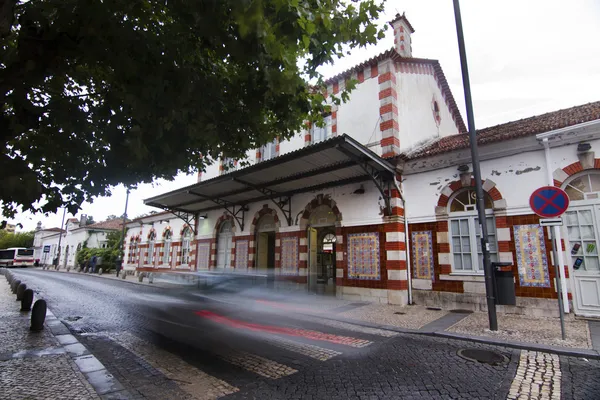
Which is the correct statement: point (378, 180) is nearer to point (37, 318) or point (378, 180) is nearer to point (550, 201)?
point (550, 201)

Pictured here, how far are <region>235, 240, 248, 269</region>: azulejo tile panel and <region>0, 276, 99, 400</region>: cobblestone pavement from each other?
28.3 feet

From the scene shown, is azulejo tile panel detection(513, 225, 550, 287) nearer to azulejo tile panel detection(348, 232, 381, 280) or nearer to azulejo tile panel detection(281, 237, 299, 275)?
azulejo tile panel detection(348, 232, 381, 280)

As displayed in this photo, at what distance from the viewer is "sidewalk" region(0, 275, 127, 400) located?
3459 millimetres

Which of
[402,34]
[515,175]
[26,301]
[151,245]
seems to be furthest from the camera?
[151,245]

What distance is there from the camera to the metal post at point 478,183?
6359 mm

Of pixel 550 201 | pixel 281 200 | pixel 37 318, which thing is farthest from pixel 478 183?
pixel 37 318

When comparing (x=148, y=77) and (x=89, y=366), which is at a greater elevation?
(x=148, y=77)

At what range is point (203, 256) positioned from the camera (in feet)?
56.2

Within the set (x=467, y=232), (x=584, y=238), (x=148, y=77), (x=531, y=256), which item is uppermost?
(x=148, y=77)

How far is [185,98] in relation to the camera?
3850 millimetres

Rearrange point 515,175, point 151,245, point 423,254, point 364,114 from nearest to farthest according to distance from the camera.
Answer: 1. point 515,175
2. point 423,254
3. point 364,114
4. point 151,245

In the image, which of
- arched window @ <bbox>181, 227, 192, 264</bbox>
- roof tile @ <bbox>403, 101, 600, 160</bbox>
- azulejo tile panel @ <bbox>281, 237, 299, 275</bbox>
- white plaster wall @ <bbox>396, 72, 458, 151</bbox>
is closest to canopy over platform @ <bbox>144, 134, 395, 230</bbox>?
azulejo tile panel @ <bbox>281, 237, 299, 275</bbox>

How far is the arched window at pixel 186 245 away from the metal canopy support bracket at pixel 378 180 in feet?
43.2

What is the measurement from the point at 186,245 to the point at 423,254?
1463 centimetres
